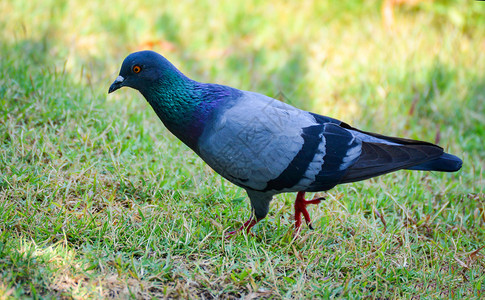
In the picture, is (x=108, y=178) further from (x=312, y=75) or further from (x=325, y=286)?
(x=312, y=75)

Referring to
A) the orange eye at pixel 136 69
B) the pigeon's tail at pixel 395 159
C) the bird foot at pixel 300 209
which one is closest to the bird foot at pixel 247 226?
the bird foot at pixel 300 209

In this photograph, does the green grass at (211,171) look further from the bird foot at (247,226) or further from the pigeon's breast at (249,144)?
the pigeon's breast at (249,144)

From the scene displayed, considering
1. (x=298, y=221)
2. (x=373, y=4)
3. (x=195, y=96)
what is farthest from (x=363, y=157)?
(x=373, y=4)

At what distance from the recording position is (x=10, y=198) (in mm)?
3043

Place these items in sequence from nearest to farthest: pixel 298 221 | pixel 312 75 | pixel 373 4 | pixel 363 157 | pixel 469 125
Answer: pixel 363 157 → pixel 298 221 → pixel 469 125 → pixel 312 75 → pixel 373 4

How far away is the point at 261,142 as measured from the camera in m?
2.82

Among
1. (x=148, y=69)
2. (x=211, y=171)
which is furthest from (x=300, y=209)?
(x=148, y=69)

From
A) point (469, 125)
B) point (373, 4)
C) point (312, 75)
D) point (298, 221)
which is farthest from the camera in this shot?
point (373, 4)

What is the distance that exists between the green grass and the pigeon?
0.46m

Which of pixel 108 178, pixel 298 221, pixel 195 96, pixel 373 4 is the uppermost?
pixel 373 4

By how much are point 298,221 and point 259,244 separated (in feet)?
1.07

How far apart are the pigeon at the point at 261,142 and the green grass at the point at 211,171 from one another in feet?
1.53

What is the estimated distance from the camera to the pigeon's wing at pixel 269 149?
2803 mm

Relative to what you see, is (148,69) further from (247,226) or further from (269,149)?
(247,226)
